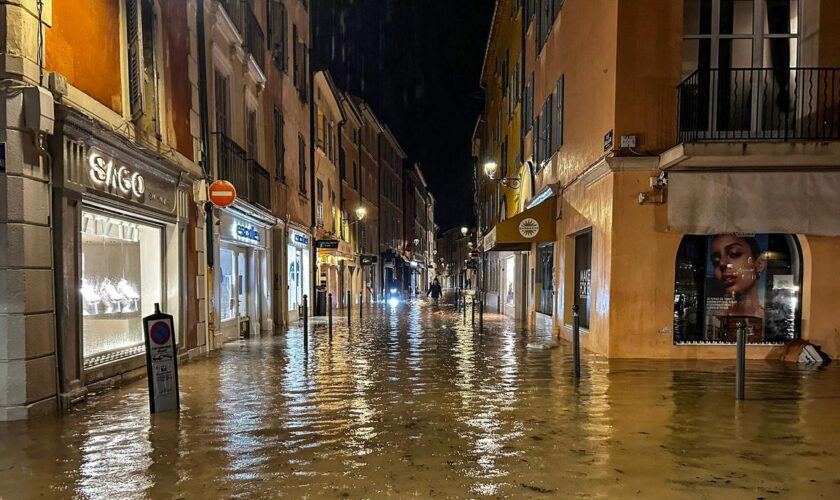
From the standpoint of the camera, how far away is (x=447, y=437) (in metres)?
5.70

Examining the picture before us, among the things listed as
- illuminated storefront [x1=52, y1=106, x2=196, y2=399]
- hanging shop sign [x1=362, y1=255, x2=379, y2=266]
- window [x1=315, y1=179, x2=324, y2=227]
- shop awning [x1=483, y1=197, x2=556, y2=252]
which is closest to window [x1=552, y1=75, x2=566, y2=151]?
shop awning [x1=483, y1=197, x2=556, y2=252]

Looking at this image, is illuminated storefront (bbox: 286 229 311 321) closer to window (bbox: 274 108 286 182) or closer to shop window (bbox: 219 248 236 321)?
window (bbox: 274 108 286 182)

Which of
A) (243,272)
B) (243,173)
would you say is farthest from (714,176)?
(243,272)

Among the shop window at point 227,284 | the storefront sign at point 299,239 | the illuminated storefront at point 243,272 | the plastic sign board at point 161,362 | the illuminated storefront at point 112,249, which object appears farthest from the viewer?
the storefront sign at point 299,239

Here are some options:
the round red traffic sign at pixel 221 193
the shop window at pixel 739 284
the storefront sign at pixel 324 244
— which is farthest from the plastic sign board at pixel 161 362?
the storefront sign at pixel 324 244

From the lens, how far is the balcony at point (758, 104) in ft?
34.1

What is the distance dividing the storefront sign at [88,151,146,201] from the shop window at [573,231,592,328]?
906 cm

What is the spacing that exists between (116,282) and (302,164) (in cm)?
1290

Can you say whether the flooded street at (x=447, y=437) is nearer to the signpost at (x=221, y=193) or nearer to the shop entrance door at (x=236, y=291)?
the signpost at (x=221, y=193)

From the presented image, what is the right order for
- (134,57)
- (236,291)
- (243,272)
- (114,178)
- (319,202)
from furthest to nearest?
(319,202) < (243,272) < (236,291) < (134,57) < (114,178)

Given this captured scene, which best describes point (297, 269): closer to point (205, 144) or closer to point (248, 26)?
point (248, 26)

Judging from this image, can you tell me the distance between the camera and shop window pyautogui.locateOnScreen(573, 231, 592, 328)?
13.0 m

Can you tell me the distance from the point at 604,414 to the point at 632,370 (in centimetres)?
312

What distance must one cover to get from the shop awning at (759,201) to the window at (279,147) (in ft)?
39.3
